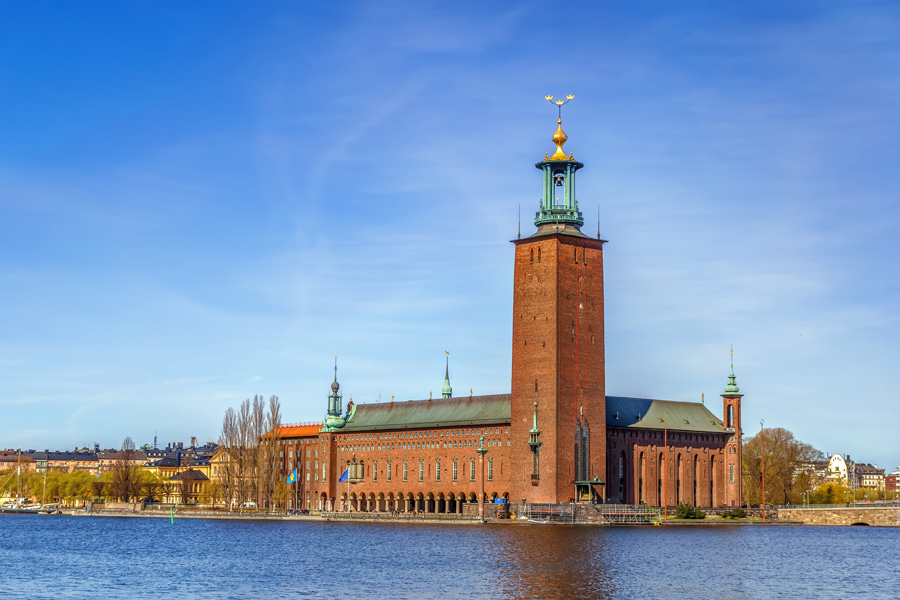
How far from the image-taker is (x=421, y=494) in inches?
4663

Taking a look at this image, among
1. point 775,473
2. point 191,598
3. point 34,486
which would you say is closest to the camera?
point 191,598

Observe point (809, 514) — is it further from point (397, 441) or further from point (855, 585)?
point (855, 585)

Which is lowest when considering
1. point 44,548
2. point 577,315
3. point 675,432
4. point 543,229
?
point 44,548

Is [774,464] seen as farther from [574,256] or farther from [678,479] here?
[574,256]

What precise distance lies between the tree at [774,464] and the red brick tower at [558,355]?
38081 millimetres

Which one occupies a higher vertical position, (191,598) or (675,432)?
(675,432)

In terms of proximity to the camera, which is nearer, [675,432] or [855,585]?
[855,585]

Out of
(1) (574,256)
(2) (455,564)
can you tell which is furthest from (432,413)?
(2) (455,564)

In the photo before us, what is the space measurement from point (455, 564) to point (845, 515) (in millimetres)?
65744

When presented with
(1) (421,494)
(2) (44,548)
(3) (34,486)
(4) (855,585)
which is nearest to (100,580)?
(2) (44,548)

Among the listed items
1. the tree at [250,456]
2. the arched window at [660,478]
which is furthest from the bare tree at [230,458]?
the arched window at [660,478]

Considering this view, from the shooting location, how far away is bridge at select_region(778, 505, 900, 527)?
111125 millimetres

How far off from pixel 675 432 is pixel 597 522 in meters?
24.8

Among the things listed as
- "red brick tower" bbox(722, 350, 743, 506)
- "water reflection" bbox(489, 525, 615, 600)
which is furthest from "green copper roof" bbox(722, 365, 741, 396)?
"water reflection" bbox(489, 525, 615, 600)
